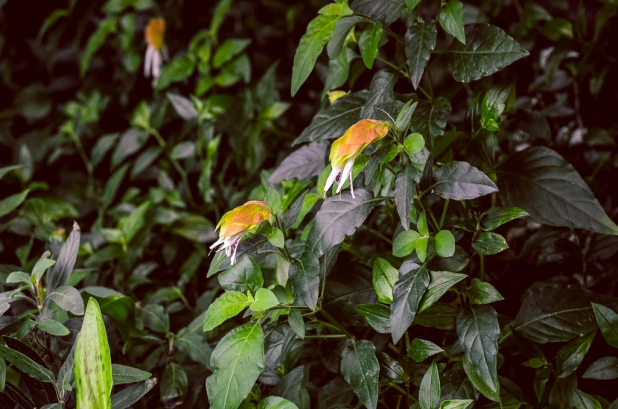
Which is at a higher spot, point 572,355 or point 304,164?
point 304,164

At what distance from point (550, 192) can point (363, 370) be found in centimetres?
46

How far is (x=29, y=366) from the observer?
97 centimetres

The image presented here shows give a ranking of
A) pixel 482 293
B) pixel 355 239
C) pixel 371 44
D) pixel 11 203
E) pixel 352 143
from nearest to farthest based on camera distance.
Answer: pixel 352 143 → pixel 482 293 → pixel 371 44 → pixel 355 239 → pixel 11 203

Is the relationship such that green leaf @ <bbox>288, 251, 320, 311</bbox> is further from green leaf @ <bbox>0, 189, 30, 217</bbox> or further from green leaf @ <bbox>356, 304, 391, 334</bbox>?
green leaf @ <bbox>0, 189, 30, 217</bbox>

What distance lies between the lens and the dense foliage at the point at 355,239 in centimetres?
94

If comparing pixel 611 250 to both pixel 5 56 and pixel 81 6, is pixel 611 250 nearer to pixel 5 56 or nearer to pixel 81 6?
pixel 81 6

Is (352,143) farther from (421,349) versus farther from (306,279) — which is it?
(421,349)

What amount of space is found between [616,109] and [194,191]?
1.30 meters

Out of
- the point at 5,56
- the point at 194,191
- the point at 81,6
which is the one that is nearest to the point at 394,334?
the point at 194,191

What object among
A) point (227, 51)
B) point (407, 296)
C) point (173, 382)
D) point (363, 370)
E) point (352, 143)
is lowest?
point (173, 382)

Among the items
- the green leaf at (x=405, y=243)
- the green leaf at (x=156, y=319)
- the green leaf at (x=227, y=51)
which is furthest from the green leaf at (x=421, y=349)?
the green leaf at (x=227, y=51)

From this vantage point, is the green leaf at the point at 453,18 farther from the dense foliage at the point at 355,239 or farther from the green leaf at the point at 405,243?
the green leaf at the point at 405,243

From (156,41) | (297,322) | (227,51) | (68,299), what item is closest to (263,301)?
(297,322)

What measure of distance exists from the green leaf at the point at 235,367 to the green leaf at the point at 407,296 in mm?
205
